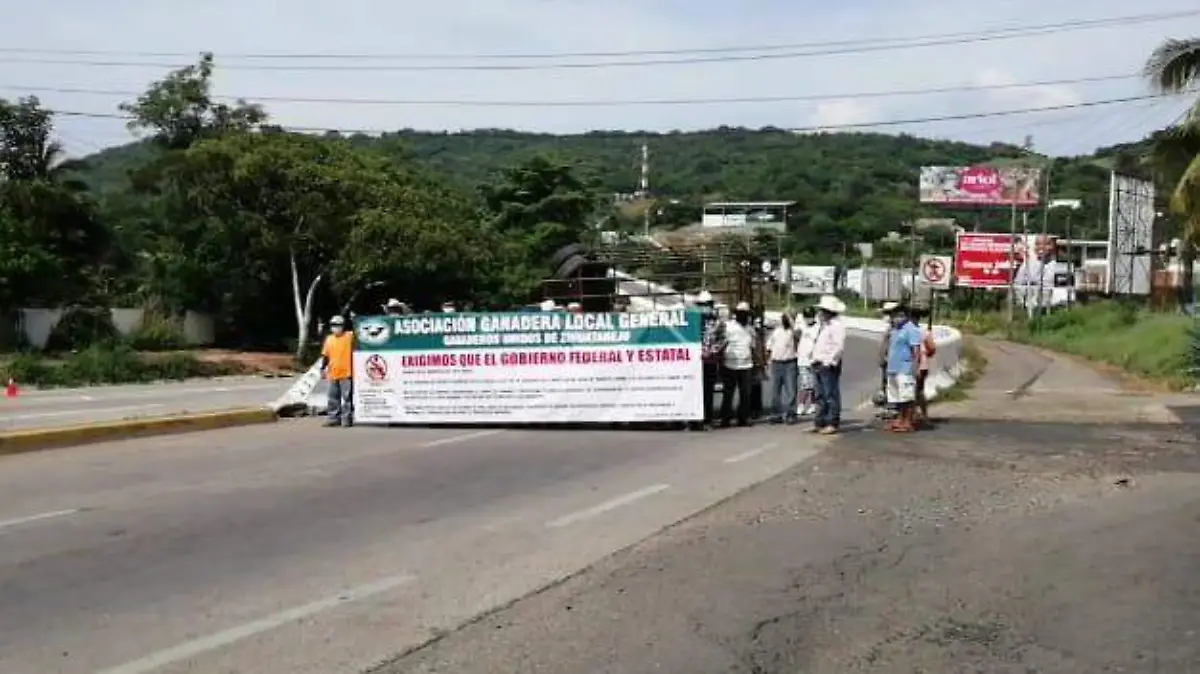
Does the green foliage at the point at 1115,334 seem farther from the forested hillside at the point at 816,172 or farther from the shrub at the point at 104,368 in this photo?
the forested hillside at the point at 816,172

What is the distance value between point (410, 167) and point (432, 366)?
3836 cm

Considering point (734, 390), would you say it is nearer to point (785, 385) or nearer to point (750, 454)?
point (785, 385)

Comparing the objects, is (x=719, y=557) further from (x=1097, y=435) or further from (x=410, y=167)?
(x=410, y=167)

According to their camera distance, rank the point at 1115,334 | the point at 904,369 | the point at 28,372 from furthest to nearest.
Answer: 1. the point at 1115,334
2. the point at 28,372
3. the point at 904,369

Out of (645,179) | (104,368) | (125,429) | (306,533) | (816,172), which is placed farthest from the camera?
(816,172)

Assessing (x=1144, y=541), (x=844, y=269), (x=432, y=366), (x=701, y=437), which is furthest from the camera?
(x=844, y=269)

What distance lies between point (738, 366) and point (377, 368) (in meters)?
4.96

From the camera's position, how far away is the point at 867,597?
7688mm

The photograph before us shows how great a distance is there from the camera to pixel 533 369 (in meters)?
18.0

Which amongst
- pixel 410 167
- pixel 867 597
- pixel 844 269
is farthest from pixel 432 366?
pixel 844 269

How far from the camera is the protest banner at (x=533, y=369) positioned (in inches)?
692

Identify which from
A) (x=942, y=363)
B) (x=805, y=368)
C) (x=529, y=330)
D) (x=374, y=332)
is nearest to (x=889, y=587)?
(x=529, y=330)

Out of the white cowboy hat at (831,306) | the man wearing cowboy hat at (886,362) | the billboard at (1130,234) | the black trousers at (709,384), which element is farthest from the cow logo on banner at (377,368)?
the billboard at (1130,234)

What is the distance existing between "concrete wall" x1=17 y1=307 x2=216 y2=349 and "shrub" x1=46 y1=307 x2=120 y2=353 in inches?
8.0
